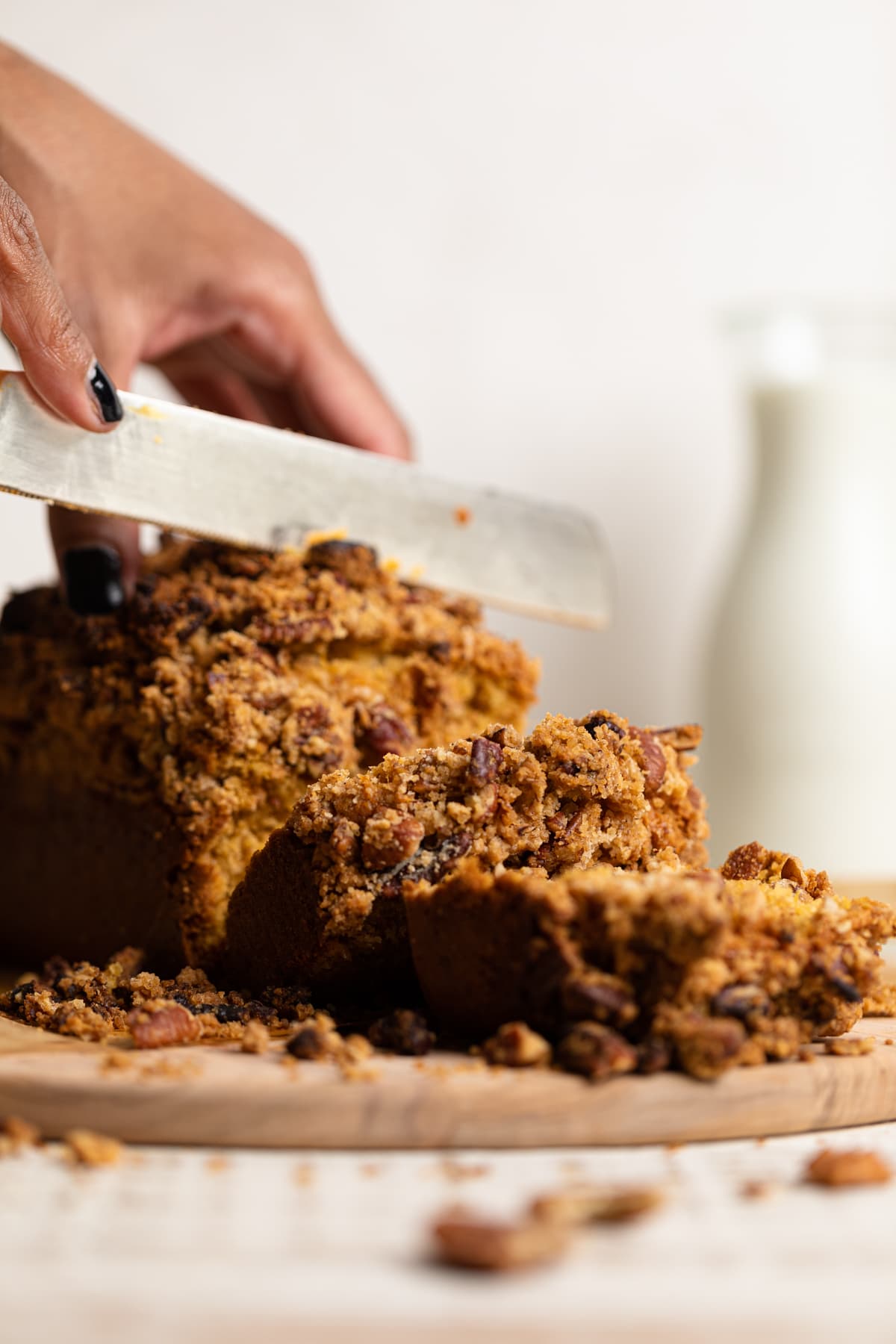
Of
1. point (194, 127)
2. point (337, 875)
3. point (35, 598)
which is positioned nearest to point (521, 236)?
point (194, 127)

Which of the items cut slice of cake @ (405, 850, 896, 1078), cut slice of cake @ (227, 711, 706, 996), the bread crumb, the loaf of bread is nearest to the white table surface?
the bread crumb

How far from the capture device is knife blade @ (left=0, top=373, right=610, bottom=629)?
7.39ft

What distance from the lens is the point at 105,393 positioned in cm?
227

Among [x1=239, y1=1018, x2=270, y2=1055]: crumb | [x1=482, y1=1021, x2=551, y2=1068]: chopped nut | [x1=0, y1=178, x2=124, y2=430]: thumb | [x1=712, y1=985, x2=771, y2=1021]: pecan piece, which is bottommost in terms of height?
[x1=239, y1=1018, x2=270, y2=1055]: crumb

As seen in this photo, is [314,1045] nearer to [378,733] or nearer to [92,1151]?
[92,1151]

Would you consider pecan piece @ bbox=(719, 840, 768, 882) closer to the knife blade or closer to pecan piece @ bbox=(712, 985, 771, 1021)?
pecan piece @ bbox=(712, 985, 771, 1021)

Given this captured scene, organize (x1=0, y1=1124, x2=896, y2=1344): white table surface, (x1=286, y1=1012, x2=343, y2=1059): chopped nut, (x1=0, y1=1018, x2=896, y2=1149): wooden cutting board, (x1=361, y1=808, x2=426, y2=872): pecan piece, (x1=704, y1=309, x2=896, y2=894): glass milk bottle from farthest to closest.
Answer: (x1=704, y1=309, x2=896, y2=894): glass milk bottle → (x1=361, y1=808, x2=426, y2=872): pecan piece → (x1=286, y1=1012, x2=343, y2=1059): chopped nut → (x1=0, y1=1018, x2=896, y2=1149): wooden cutting board → (x1=0, y1=1124, x2=896, y2=1344): white table surface

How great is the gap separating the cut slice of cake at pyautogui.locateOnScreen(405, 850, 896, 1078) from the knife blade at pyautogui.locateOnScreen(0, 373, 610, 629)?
3.02 ft

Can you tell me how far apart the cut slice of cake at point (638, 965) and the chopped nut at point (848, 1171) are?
16cm

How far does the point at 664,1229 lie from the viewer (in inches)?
52.0

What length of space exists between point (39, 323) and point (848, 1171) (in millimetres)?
1575

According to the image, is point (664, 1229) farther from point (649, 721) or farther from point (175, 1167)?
point (649, 721)

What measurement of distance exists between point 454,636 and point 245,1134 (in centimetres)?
116

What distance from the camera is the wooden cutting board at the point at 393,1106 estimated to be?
153 cm
